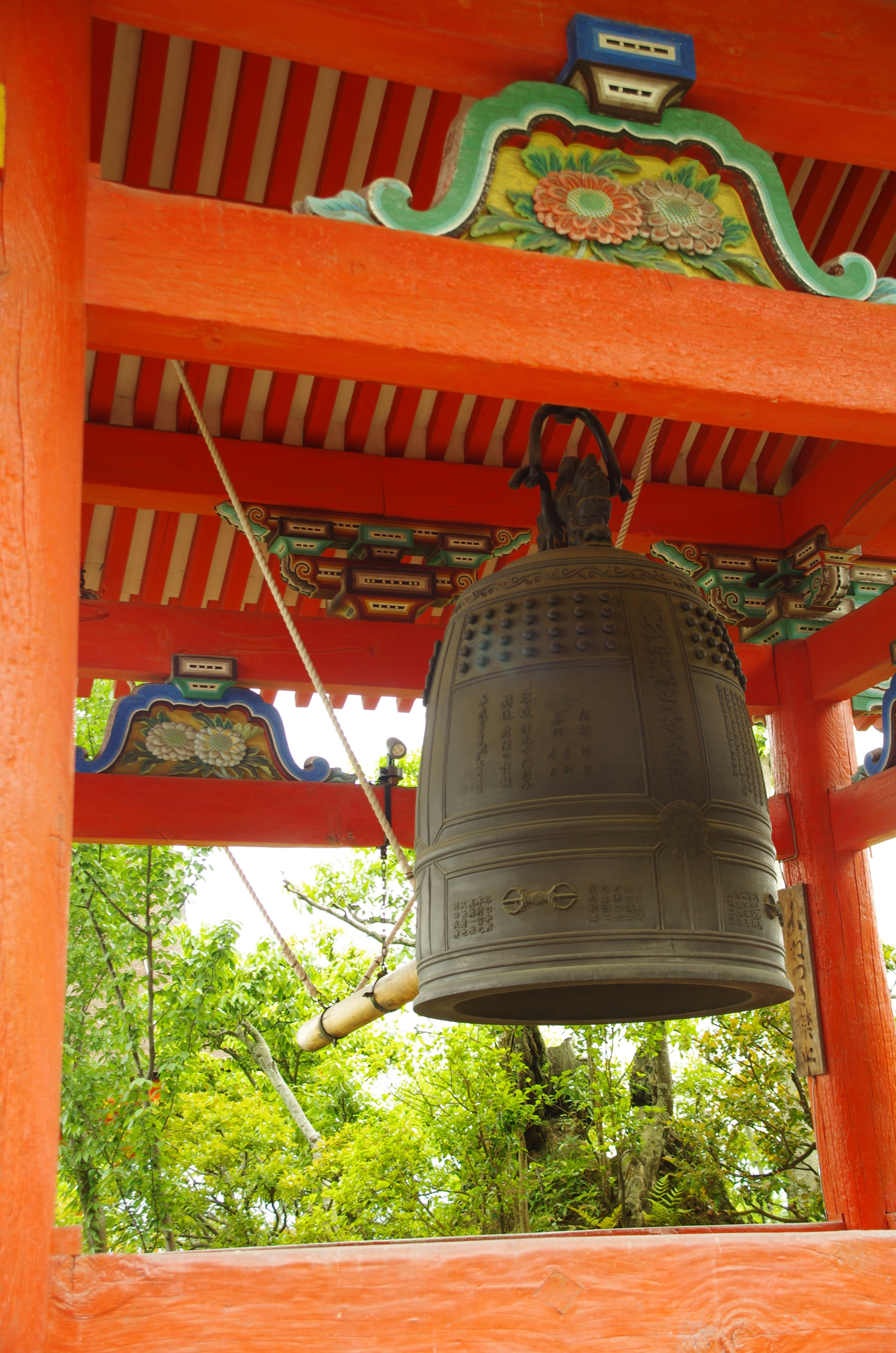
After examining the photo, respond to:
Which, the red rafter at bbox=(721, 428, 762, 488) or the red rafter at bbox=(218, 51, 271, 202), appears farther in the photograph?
the red rafter at bbox=(721, 428, 762, 488)

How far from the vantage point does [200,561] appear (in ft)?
13.8

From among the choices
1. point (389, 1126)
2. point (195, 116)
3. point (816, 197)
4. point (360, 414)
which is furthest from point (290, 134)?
point (389, 1126)

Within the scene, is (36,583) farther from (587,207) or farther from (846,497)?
(846,497)

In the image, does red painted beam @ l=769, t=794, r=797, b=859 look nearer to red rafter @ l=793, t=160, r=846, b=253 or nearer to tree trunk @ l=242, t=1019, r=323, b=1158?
red rafter @ l=793, t=160, r=846, b=253

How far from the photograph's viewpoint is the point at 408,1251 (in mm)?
1487

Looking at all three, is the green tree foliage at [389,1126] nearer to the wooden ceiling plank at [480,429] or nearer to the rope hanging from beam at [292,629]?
the wooden ceiling plank at [480,429]

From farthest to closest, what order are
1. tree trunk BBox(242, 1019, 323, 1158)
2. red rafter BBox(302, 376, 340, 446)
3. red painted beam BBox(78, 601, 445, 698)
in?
1. tree trunk BBox(242, 1019, 323, 1158)
2. red painted beam BBox(78, 601, 445, 698)
3. red rafter BBox(302, 376, 340, 446)

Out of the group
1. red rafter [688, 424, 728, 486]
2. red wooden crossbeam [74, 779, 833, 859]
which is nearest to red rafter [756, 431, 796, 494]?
red rafter [688, 424, 728, 486]

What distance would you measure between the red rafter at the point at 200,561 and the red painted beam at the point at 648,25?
213 cm

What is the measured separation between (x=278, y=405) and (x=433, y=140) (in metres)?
0.94

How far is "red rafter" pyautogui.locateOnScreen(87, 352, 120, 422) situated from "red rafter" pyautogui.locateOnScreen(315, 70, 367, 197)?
2.57 ft

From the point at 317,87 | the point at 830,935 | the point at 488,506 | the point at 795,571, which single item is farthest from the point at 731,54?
the point at 830,935

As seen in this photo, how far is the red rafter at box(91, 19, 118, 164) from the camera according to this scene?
8.70ft

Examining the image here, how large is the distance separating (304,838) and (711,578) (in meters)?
1.63
